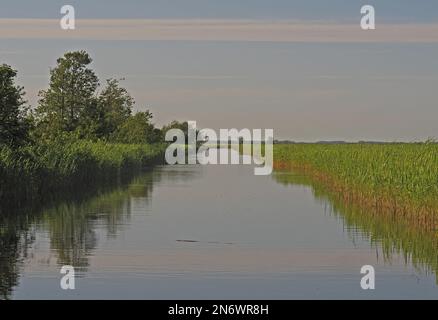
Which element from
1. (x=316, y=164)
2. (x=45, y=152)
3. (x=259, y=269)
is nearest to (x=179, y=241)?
(x=259, y=269)

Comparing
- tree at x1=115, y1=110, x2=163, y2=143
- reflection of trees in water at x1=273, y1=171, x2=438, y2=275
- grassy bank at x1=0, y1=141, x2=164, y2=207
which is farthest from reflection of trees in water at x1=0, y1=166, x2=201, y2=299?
tree at x1=115, y1=110, x2=163, y2=143

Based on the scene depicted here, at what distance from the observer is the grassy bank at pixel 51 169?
2264 cm

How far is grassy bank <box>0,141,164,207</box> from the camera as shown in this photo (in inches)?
891

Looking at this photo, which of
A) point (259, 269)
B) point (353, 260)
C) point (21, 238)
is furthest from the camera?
point (21, 238)

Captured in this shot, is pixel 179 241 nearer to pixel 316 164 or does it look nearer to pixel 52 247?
pixel 52 247

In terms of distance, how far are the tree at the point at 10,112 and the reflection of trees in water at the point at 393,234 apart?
1007cm

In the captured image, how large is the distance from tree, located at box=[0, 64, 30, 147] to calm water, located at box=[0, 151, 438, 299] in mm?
2673

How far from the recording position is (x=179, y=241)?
58.7ft

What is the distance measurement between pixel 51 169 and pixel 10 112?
3.51 metres

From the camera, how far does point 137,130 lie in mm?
68688

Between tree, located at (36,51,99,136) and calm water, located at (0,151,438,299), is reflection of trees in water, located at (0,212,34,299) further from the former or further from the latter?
tree, located at (36,51,99,136)

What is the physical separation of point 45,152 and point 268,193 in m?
9.37

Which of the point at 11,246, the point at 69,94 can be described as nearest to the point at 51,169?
the point at 11,246

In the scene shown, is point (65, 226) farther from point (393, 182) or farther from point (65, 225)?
point (393, 182)
